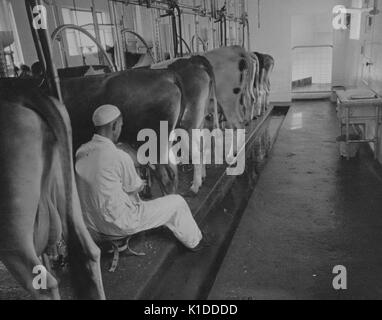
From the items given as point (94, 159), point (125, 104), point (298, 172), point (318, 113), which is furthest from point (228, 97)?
point (318, 113)

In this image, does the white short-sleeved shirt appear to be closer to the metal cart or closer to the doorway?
the metal cart

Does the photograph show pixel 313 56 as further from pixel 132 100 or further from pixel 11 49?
pixel 11 49

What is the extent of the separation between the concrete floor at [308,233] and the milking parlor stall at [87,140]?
0.18 meters

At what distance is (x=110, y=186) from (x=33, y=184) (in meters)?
0.66

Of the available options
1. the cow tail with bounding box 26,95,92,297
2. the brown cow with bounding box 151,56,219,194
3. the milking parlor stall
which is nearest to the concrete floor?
the milking parlor stall

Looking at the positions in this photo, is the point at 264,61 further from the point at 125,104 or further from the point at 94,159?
the point at 94,159

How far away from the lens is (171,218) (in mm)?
2891

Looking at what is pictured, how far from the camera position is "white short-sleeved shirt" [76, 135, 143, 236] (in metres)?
2.35

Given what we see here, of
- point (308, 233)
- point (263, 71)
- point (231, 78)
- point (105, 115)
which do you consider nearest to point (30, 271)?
point (105, 115)

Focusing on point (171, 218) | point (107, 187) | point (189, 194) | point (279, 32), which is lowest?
point (189, 194)

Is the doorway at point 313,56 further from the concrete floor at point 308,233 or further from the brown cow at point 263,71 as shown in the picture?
the concrete floor at point 308,233

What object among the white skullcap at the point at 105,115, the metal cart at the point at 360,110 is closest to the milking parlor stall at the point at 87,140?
the white skullcap at the point at 105,115
